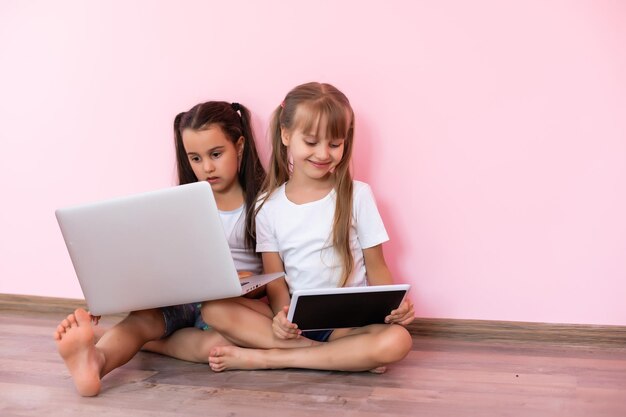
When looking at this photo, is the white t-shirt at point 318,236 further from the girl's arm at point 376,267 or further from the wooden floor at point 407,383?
the wooden floor at point 407,383

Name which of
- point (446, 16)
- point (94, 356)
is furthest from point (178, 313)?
point (446, 16)

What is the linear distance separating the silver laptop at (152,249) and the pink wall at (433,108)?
2.09ft

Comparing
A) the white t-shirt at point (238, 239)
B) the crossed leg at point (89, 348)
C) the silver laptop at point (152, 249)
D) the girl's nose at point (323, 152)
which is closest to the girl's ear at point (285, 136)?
the girl's nose at point (323, 152)

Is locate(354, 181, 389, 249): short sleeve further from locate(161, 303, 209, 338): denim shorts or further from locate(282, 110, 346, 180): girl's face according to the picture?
locate(161, 303, 209, 338): denim shorts

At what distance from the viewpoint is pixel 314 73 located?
228 centimetres

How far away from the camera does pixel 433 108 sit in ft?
7.16

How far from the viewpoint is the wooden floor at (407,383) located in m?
1.69

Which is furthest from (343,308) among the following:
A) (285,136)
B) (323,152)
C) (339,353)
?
(285,136)

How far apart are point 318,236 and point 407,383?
44 centimetres

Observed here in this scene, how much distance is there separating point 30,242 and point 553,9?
1793 millimetres

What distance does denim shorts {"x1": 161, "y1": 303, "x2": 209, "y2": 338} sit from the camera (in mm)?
2150

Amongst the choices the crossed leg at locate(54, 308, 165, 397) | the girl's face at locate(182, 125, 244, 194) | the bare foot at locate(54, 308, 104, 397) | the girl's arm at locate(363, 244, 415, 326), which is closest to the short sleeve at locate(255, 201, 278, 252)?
the girl's face at locate(182, 125, 244, 194)

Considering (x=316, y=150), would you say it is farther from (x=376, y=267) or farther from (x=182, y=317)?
(x=182, y=317)

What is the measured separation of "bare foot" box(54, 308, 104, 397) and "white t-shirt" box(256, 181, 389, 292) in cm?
52
